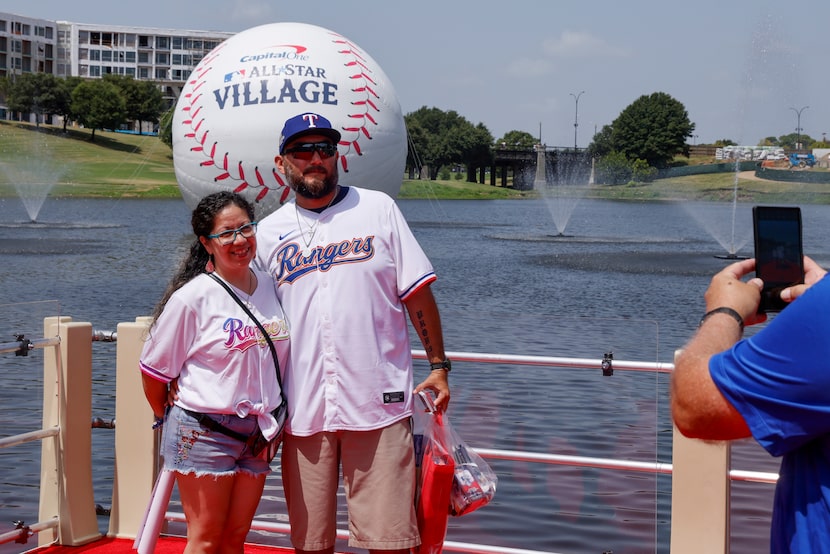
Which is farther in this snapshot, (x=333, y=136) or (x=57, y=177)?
(x=57, y=177)

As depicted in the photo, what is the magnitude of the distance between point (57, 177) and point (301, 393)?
89767 mm

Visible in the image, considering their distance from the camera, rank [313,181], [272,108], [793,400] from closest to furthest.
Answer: [793,400], [313,181], [272,108]

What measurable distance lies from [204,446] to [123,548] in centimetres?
159

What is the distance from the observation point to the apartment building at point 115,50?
563ft

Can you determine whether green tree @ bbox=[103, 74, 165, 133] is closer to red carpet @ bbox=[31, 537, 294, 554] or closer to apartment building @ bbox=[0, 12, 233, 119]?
apartment building @ bbox=[0, 12, 233, 119]

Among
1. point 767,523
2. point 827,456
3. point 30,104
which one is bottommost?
point 767,523

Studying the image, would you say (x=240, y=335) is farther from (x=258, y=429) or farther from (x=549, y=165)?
(x=549, y=165)

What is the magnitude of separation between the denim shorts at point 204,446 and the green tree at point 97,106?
371ft

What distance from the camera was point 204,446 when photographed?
378 centimetres

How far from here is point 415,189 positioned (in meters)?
106

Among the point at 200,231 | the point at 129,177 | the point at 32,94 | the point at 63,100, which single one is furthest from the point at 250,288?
the point at 32,94

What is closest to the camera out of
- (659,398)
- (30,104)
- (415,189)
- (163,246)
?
(659,398)

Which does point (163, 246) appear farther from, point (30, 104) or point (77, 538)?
point (30, 104)

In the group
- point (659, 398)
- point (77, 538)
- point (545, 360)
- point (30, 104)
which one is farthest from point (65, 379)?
point (30, 104)
